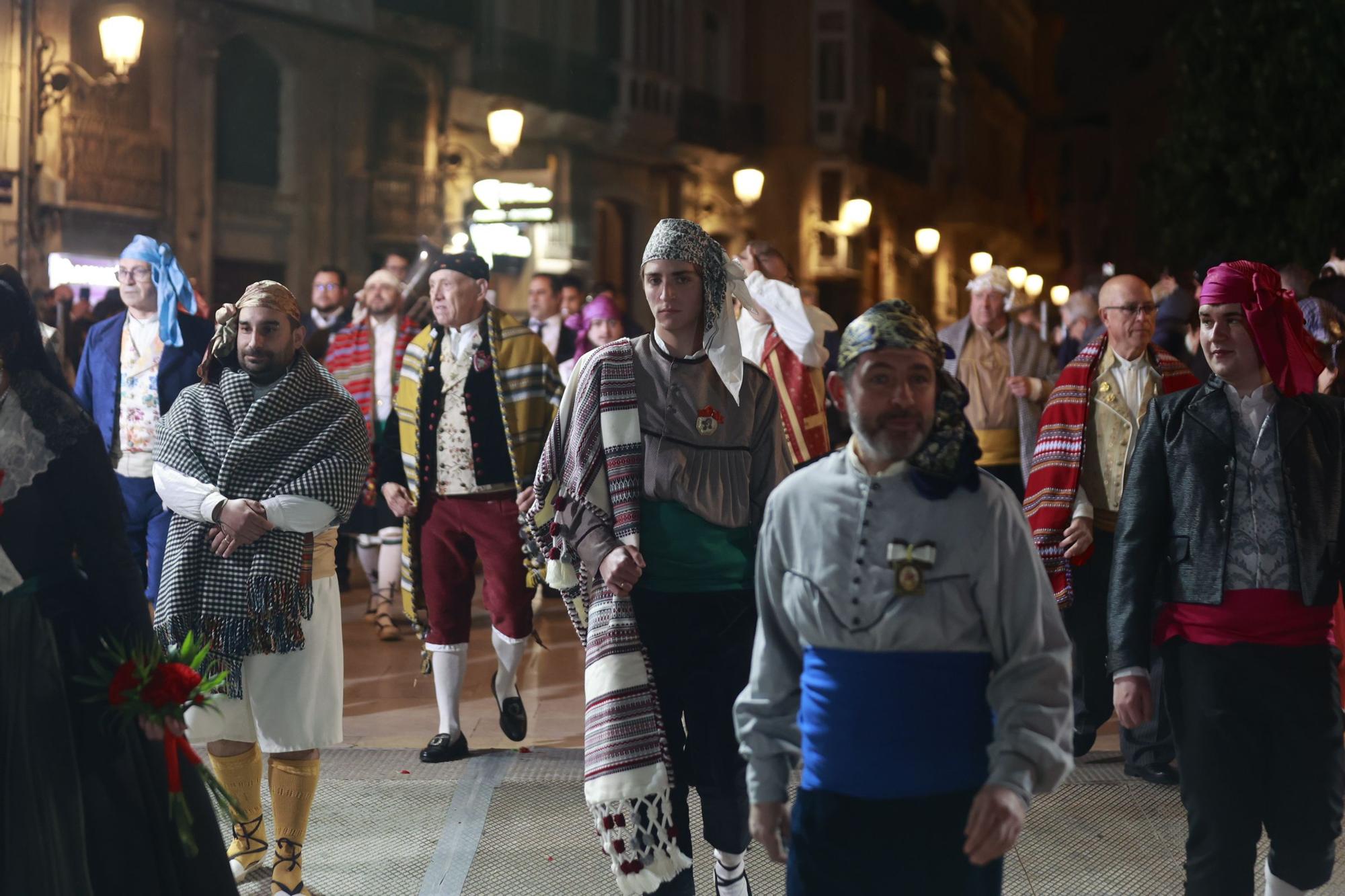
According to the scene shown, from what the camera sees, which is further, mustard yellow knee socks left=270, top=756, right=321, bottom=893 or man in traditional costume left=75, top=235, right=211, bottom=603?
man in traditional costume left=75, top=235, right=211, bottom=603

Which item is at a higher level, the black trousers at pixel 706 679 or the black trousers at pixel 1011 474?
the black trousers at pixel 1011 474

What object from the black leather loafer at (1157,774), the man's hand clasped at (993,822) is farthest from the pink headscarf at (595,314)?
the man's hand clasped at (993,822)

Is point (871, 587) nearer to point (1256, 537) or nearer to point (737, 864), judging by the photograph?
point (1256, 537)

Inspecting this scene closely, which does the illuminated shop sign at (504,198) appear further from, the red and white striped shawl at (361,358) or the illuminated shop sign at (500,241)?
the red and white striped shawl at (361,358)

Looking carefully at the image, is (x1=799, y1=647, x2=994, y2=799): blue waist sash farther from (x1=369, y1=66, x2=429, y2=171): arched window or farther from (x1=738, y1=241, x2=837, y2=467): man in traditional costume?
(x1=369, y1=66, x2=429, y2=171): arched window

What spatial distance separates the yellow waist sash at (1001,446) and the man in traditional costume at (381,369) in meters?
3.44

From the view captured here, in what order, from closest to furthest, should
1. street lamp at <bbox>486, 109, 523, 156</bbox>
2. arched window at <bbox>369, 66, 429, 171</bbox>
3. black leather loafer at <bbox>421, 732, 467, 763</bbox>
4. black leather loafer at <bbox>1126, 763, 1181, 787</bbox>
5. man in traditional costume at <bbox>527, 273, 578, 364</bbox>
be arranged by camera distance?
black leather loafer at <bbox>1126, 763, 1181, 787</bbox>, black leather loafer at <bbox>421, 732, 467, 763</bbox>, man in traditional costume at <bbox>527, 273, 578, 364</bbox>, street lamp at <bbox>486, 109, 523, 156</bbox>, arched window at <bbox>369, 66, 429, 171</bbox>

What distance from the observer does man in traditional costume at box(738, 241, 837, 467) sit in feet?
22.3

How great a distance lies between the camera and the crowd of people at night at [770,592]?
9.45 ft

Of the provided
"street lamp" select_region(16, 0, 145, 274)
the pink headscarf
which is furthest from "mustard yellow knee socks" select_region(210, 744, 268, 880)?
"street lamp" select_region(16, 0, 145, 274)

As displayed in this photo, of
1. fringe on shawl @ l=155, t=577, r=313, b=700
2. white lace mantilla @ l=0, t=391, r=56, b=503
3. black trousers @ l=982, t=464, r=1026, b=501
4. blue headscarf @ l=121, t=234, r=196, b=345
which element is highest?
blue headscarf @ l=121, t=234, r=196, b=345

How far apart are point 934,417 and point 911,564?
0.28 meters

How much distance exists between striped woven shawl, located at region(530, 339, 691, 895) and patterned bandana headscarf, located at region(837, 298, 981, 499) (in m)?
1.43

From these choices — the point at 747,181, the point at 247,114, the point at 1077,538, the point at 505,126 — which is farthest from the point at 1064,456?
the point at 747,181
